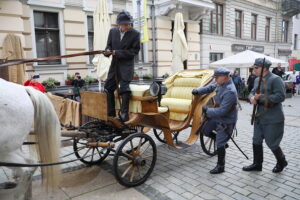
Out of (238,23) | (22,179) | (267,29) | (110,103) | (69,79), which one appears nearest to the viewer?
(22,179)

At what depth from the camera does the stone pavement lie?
3434mm

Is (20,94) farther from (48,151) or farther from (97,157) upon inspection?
(97,157)

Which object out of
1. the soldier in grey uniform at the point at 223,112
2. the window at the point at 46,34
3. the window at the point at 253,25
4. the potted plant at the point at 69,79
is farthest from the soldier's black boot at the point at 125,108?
the window at the point at 253,25

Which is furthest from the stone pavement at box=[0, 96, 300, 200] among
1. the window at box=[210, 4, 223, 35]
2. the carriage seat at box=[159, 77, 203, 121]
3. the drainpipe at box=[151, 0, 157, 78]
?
the window at box=[210, 4, 223, 35]

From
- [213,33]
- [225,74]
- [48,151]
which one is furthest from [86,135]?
[213,33]

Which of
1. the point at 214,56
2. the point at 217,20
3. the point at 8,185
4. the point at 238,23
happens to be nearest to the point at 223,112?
the point at 8,185

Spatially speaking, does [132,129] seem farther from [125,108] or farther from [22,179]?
[22,179]

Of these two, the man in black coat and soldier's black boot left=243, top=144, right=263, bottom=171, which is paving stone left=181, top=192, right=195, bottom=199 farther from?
the man in black coat

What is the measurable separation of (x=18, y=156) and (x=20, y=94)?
69 centimetres

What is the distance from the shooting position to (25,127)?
2.63 m

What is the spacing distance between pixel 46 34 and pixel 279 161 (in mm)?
9091

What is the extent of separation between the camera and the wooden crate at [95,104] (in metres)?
3.78

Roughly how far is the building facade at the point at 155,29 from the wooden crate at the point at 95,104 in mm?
5085

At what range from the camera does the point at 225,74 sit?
159 inches
